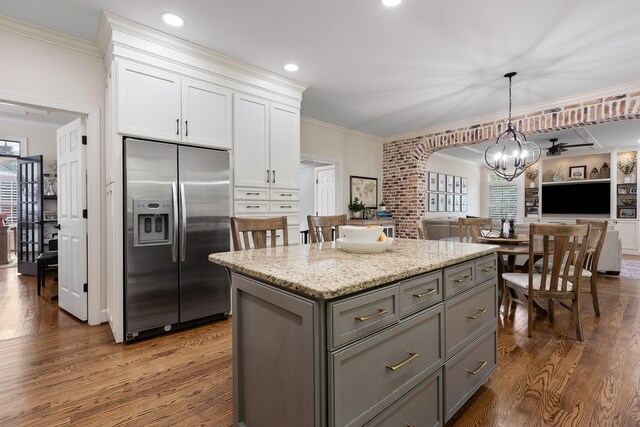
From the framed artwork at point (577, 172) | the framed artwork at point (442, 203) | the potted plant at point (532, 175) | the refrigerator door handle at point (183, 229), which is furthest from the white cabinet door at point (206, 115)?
the framed artwork at point (577, 172)

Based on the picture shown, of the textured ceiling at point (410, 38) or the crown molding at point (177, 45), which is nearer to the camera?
the textured ceiling at point (410, 38)

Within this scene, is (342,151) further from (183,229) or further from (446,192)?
(446,192)

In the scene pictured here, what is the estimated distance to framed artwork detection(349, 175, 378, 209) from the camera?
19.7ft

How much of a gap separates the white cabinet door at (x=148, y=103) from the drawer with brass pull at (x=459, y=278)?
2.50 meters

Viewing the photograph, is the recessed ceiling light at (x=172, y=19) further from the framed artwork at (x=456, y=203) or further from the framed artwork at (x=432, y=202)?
the framed artwork at (x=456, y=203)

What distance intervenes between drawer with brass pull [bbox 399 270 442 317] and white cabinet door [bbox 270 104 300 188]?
2.44m

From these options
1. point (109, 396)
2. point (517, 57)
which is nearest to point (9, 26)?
point (109, 396)

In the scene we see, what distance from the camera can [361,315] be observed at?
106cm

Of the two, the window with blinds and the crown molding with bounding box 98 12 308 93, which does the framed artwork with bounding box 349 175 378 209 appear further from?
the window with blinds

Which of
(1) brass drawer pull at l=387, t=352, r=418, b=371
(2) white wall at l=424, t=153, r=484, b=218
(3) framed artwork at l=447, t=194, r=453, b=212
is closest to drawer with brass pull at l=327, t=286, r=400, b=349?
(1) brass drawer pull at l=387, t=352, r=418, b=371

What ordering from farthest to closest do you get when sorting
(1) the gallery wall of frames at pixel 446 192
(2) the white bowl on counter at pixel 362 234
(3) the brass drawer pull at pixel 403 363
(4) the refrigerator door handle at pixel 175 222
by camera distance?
1. (1) the gallery wall of frames at pixel 446 192
2. (4) the refrigerator door handle at pixel 175 222
3. (2) the white bowl on counter at pixel 362 234
4. (3) the brass drawer pull at pixel 403 363

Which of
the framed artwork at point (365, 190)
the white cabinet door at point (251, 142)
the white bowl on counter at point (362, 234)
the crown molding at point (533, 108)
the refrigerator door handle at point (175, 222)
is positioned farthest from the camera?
the framed artwork at point (365, 190)

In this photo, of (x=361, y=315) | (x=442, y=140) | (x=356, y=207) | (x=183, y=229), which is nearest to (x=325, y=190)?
(x=356, y=207)

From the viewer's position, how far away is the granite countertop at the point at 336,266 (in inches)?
40.2
